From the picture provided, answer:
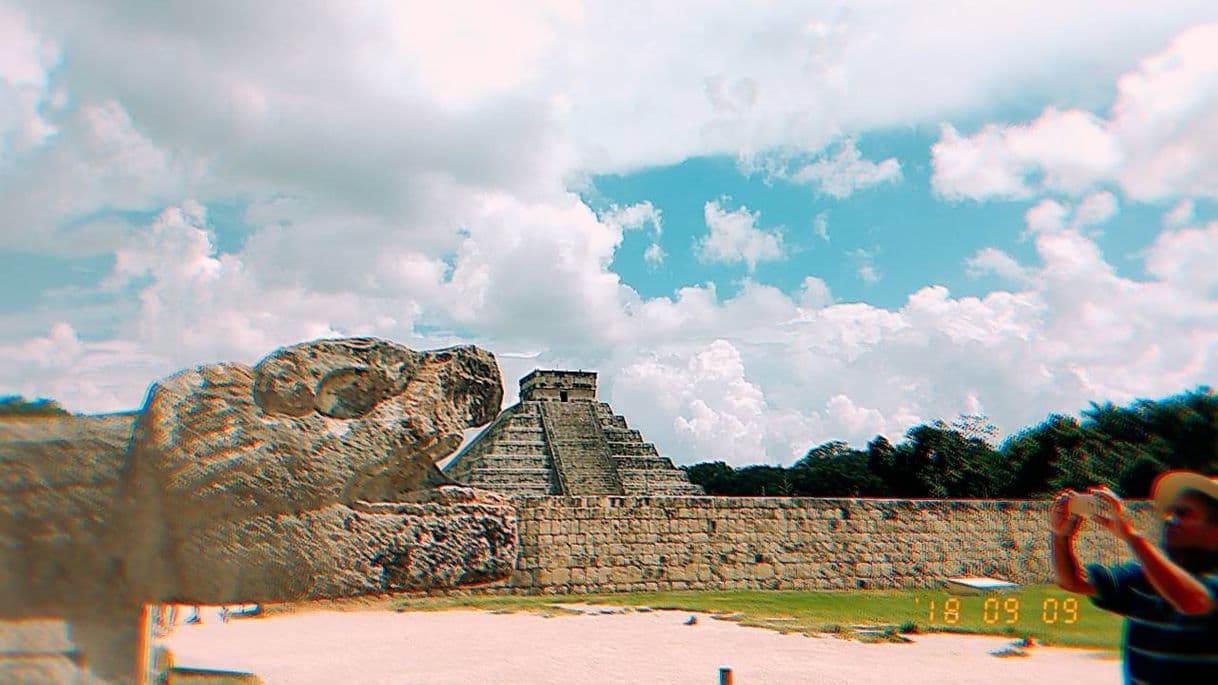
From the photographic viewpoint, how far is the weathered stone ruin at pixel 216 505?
68.1 inches

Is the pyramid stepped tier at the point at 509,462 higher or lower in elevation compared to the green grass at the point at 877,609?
higher

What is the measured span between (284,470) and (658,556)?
14646mm

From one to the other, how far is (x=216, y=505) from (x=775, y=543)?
1585 centimetres

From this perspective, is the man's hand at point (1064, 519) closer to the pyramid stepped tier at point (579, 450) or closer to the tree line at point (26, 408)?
the tree line at point (26, 408)

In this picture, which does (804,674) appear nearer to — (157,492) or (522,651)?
(522,651)

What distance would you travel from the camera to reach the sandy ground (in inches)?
317

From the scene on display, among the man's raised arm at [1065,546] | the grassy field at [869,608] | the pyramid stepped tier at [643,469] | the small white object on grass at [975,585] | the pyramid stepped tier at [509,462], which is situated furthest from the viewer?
the pyramid stepped tier at [643,469]

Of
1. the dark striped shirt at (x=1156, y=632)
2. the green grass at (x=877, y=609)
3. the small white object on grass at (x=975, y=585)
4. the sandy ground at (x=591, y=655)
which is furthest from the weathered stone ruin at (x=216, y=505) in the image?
the small white object on grass at (x=975, y=585)

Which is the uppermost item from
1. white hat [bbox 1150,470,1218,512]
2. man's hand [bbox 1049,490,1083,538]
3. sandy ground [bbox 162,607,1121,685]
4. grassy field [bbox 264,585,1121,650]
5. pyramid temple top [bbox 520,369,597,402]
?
pyramid temple top [bbox 520,369,597,402]

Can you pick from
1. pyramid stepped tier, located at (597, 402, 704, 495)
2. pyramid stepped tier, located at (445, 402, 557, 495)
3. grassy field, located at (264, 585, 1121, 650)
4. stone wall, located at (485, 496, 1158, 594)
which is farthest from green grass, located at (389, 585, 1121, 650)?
pyramid stepped tier, located at (597, 402, 704, 495)

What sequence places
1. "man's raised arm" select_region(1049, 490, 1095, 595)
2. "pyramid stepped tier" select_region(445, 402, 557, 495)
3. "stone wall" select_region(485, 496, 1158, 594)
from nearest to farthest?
"man's raised arm" select_region(1049, 490, 1095, 595) → "stone wall" select_region(485, 496, 1158, 594) → "pyramid stepped tier" select_region(445, 402, 557, 495)

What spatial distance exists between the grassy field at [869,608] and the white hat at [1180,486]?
28.8 feet

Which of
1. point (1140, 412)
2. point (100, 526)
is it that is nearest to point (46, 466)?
point (100, 526)

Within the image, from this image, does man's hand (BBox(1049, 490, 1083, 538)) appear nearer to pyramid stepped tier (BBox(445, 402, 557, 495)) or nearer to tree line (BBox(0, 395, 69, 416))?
tree line (BBox(0, 395, 69, 416))
